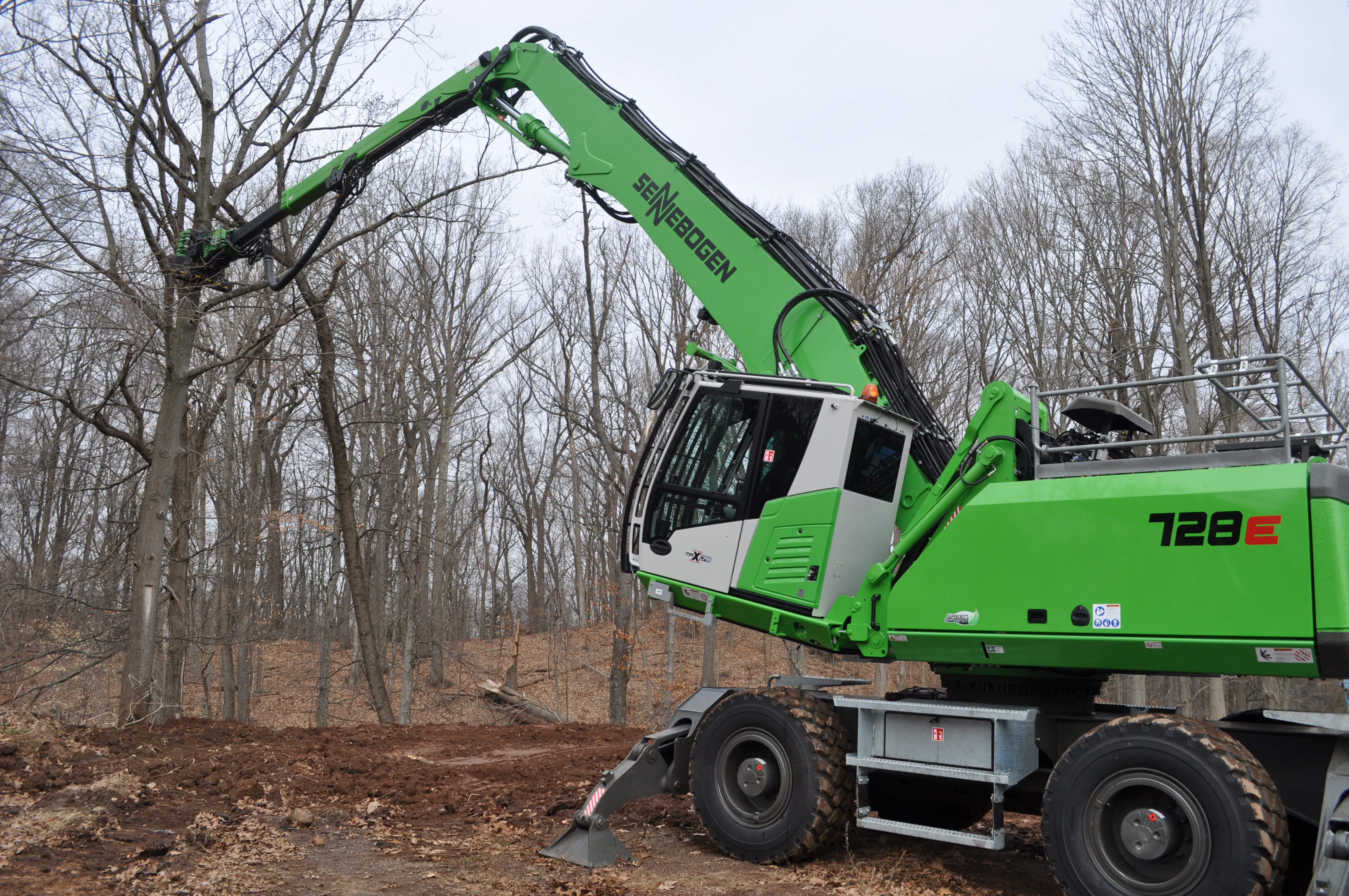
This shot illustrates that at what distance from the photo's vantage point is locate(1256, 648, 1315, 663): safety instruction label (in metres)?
4.69

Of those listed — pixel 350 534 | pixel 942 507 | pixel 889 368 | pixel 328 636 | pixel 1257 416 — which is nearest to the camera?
pixel 1257 416

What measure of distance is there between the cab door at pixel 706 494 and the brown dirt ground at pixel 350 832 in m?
2.07

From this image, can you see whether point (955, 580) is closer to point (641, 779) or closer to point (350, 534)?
point (641, 779)

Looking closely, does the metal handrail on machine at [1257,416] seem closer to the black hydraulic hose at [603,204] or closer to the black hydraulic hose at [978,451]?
the black hydraulic hose at [978,451]

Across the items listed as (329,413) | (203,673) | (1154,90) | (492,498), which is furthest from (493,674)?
(1154,90)

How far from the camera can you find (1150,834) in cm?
492

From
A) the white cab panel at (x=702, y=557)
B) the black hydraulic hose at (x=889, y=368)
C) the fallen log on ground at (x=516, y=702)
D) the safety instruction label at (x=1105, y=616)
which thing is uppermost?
the black hydraulic hose at (x=889, y=368)

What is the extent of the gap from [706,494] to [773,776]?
2.06 m

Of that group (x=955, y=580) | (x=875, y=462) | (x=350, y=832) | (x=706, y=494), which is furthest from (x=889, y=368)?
(x=350, y=832)

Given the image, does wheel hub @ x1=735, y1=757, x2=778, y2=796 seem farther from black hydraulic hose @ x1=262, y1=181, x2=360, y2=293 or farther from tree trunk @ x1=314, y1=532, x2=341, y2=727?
tree trunk @ x1=314, y1=532, x2=341, y2=727

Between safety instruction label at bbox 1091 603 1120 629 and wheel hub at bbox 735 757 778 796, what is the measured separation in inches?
95.0

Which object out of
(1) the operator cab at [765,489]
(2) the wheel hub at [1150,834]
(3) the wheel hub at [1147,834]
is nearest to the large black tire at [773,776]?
(1) the operator cab at [765,489]

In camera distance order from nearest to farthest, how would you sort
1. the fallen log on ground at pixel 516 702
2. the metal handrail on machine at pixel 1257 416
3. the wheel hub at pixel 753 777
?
the metal handrail on machine at pixel 1257 416, the wheel hub at pixel 753 777, the fallen log on ground at pixel 516 702

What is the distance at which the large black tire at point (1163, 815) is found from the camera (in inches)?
181
